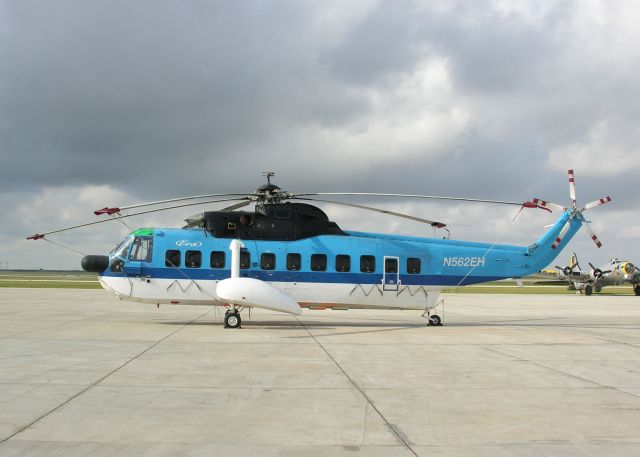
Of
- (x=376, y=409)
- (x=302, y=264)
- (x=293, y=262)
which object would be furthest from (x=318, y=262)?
(x=376, y=409)

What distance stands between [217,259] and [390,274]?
20.0ft

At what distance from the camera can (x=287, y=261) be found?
1806cm

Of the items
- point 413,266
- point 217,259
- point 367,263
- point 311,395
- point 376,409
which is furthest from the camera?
point 413,266

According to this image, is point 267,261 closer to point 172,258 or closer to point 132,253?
point 172,258

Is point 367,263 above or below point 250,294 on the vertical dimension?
above

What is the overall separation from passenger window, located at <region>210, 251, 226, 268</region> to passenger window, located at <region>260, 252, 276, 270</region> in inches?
50.5

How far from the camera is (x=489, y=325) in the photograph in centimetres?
2072

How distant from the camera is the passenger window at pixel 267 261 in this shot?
1789cm

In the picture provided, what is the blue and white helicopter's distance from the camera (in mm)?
17578

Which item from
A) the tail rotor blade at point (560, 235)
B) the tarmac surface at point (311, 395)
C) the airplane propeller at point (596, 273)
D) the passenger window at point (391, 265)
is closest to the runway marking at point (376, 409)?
the tarmac surface at point (311, 395)

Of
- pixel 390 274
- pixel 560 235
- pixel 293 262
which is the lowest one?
pixel 390 274

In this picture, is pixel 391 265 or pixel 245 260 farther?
pixel 391 265

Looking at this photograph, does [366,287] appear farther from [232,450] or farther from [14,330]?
[232,450]

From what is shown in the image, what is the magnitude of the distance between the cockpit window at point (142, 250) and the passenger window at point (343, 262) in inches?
251
